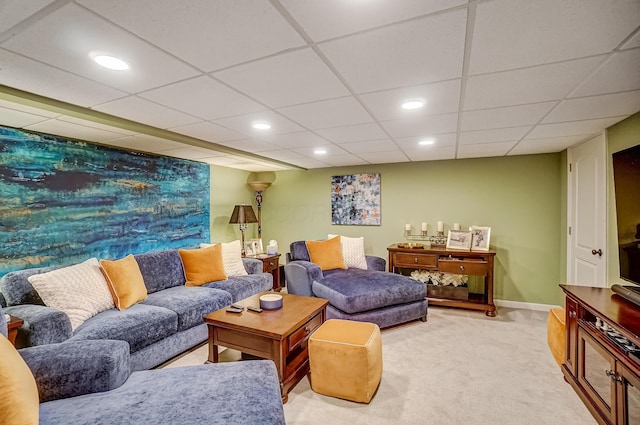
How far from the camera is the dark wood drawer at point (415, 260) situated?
407cm

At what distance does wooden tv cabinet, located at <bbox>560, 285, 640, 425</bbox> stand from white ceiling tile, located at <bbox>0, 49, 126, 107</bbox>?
10.5 feet

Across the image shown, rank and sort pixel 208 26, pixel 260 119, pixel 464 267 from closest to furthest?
1. pixel 208 26
2. pixel 260 119
3. pixel 464 267

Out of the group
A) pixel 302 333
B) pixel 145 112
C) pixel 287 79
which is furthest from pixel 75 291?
pixel 287 79

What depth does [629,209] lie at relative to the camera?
1.95 meters

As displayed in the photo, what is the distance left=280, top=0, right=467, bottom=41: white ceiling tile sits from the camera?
1.10 m

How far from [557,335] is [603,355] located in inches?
34.8

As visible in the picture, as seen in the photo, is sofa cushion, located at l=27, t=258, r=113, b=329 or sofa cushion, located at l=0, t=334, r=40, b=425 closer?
sofa cushion, located at l=0, t=334, r=40, b=425

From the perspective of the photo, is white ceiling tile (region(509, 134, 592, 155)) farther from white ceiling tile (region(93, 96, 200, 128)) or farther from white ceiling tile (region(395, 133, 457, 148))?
white ceiling tile (region(93, 96, 200, 128))

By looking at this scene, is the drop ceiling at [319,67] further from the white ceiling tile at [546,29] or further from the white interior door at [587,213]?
the white interior door at [587,213]

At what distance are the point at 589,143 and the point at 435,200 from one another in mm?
1866

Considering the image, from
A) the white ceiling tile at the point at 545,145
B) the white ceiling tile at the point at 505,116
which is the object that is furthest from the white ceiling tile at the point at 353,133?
the white ceiling tile at the point at 545,145

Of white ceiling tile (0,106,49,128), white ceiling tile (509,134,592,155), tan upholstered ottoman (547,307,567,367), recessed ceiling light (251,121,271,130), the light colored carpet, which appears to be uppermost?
white ceiling tile (509,134,592,155)

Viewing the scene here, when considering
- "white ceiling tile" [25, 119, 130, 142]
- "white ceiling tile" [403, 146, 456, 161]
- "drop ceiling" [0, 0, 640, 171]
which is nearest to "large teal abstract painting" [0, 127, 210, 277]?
"white ceiling tile" [25, 119, 130, 142]

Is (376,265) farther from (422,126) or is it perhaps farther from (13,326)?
(13,326)
